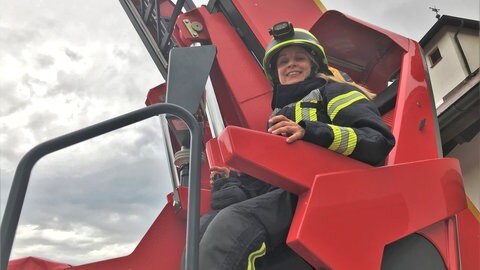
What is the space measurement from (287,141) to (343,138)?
219 millimetres

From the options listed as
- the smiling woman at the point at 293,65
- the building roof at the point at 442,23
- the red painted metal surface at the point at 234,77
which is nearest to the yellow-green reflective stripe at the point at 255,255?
the smiling woman at the point at 293,65

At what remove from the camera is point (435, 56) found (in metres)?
12.9

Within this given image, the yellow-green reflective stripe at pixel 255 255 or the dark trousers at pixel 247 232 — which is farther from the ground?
the dark trousers at pixel 247 232

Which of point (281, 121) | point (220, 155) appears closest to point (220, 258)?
point (220, 155)

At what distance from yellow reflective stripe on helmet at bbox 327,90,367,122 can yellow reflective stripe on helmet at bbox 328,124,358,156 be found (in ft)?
0.50

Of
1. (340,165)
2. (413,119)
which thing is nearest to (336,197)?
(340,165)

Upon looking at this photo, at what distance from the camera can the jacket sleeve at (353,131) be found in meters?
1.59

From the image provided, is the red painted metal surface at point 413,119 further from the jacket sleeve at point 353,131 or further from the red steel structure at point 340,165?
the jacket sleeve at point 353,131

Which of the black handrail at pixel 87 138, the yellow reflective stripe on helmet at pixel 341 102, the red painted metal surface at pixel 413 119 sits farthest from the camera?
the red painted metal surface at pixel 413 119

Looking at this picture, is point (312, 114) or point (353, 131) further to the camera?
point (312, 114)

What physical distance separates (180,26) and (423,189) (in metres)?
2.14

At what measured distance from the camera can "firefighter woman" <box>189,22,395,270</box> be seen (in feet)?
4.92

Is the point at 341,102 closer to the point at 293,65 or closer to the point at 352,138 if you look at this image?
the point at 352,138

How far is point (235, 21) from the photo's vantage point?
328 cm
